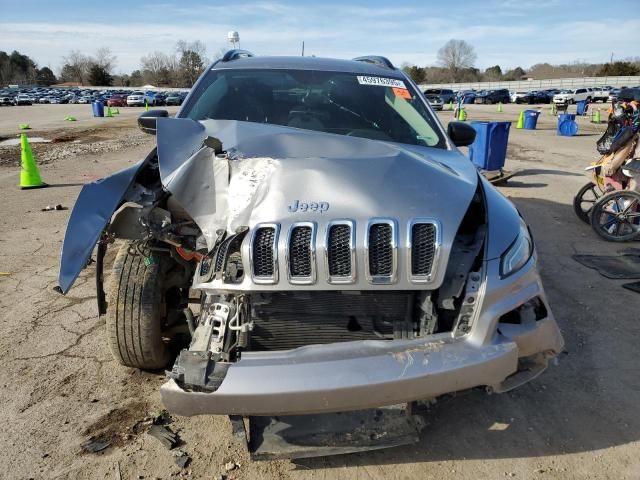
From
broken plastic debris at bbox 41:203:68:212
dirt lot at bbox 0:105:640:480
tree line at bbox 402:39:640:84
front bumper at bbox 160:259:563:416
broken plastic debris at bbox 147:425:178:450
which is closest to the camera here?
front bumper at bbox 160:259:563:416

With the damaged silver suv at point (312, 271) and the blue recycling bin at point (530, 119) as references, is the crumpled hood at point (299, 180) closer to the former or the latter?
the damaged silver suv at point (312, 271)

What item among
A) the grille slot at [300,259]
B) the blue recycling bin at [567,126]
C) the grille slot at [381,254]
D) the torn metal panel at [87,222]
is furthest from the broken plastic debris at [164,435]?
the blue recycling bin at [567,126]

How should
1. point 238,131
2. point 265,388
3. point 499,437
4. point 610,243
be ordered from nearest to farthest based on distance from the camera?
point 265,388 → point 499,437 → point 238,131 → point 610,243

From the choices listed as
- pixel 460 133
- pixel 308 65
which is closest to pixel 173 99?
pixel 308 65

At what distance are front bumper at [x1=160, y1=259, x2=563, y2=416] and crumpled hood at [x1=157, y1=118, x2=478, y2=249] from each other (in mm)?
415

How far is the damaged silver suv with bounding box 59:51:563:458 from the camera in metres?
1.93

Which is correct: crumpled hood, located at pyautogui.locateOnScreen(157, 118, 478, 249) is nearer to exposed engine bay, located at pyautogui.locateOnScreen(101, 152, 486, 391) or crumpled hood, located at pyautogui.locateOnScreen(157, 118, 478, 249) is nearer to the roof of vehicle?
exposed engine bay, located at pyautogui.locateOnScreen(101, 152, 486, 391)

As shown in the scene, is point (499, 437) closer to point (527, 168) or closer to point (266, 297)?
point (266, 297)

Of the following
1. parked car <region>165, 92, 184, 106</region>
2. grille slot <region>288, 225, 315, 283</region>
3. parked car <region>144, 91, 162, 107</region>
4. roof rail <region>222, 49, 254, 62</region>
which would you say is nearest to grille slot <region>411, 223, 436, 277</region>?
grille slot <region>288, 225, 315, 283</region>

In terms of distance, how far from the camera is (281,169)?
7.64 feet

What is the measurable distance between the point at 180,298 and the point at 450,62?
111 meters

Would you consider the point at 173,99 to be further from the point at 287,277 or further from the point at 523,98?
the point at 287,277

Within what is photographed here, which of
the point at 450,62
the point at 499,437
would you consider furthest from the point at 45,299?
the point at 450,62

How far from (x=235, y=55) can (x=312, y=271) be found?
305 centimetres
